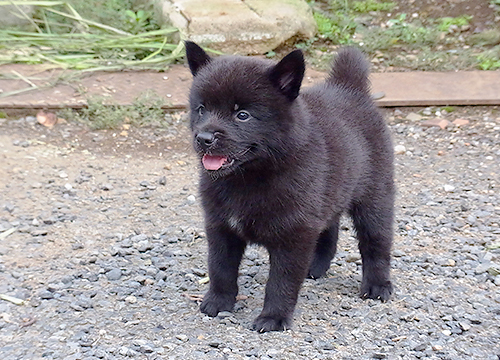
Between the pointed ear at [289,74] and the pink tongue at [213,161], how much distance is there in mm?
484

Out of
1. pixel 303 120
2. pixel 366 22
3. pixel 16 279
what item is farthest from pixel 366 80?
pixel 366 22

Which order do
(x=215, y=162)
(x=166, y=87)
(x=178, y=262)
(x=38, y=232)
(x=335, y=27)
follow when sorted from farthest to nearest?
(x=335, y=27) → (x=166, y=87) → (x=38, y=232) → (x=178, y=262) → (x=215, y=162)

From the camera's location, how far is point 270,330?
359 cm

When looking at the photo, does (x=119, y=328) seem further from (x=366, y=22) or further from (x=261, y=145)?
(x=366, y=22)

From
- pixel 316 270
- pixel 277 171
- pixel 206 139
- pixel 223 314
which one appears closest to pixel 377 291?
pixel 316 270

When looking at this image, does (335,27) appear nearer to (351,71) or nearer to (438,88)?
(438,88)

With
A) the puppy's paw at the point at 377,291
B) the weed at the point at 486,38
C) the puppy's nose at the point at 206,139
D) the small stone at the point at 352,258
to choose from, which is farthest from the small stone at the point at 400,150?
the puppy's nose at the point at 206,139

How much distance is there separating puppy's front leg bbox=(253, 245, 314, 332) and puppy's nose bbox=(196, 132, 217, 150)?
2.34 ft

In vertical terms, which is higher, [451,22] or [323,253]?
[323,253]

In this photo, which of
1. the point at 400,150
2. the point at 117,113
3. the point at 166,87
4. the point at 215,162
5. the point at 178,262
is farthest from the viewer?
the point at 166,87

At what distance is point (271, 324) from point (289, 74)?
138 cm

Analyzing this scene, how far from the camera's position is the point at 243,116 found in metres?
3.33

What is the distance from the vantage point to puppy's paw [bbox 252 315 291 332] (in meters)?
3.60

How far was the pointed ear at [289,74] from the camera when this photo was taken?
3363 mm
